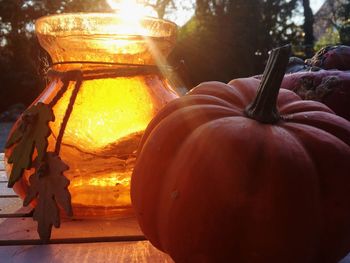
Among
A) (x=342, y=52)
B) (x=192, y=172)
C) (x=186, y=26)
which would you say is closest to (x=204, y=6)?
(x=186, y=26)

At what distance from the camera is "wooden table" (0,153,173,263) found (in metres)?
0.69

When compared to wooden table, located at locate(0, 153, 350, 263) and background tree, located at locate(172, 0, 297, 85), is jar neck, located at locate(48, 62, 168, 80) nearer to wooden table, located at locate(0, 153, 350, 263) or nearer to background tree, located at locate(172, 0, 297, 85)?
wooden table, located at locate(0, 153, 350, 263)

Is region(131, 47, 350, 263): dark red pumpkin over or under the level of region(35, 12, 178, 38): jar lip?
under

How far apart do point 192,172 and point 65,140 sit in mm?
325

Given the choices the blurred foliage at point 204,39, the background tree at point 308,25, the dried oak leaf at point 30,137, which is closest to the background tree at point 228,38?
the blurred foliage at point 204,39

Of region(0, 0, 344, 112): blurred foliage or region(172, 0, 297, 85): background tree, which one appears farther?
region(172, 0, 297, 85): background tree

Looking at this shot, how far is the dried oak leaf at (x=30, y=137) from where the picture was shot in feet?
2.48

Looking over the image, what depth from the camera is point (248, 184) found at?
1.83 ft

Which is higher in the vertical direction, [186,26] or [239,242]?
[239,242]

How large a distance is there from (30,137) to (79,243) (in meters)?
0.18

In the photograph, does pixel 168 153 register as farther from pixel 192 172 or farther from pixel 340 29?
pixel 340 29

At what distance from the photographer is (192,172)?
582mm

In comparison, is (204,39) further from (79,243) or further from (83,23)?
(79,243)

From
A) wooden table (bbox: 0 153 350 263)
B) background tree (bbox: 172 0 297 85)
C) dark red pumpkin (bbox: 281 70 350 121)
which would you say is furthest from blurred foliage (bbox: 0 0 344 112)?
wooden table (bbox: 0 153 350 263)
